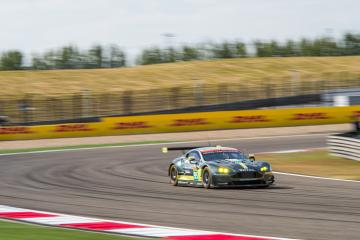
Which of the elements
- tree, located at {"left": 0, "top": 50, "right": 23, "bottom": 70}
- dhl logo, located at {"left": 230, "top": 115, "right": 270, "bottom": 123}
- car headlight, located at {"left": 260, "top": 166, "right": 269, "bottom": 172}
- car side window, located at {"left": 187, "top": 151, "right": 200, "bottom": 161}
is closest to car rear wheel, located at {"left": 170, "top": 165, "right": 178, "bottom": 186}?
car side window, located at {"left": 187, "top": 151, "right": 200, "bottom": 161}

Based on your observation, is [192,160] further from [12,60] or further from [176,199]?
[12,60]

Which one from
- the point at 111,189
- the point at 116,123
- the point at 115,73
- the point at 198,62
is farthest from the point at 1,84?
the point at 111,189

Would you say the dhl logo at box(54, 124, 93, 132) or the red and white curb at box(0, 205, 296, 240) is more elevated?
the red and white curb at box(0, 205, 296, 240)

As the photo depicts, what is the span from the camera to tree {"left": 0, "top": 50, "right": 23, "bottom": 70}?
87562 mm

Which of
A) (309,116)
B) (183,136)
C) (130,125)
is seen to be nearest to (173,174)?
(183,136)

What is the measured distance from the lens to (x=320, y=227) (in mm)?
11594

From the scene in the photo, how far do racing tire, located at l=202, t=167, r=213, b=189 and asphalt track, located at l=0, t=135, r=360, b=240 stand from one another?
280mm

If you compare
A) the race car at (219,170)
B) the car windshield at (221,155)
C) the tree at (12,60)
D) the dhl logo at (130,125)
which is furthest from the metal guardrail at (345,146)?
the tree at (12,60)

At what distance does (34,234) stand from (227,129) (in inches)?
1240

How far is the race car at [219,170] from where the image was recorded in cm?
1805

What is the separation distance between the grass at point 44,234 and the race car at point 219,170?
681 cm

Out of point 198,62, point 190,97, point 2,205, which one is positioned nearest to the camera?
point 2,205

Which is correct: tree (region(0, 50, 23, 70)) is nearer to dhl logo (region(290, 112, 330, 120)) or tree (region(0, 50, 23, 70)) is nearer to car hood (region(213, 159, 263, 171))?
dhl logo (region(290, 112, 330, 120))

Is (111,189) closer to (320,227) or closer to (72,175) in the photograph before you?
(72,175)
